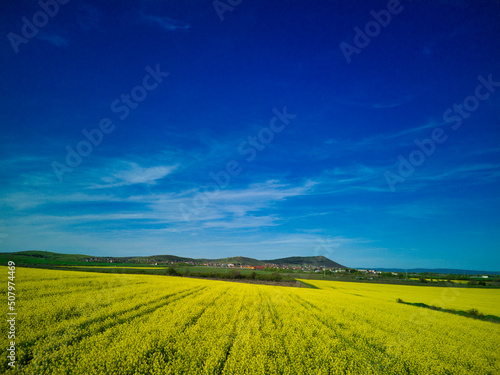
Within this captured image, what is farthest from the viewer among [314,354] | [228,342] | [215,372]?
[228,342]

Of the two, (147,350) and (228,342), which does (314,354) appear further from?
(147,350)

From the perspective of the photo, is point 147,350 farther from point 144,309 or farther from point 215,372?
point 144,309

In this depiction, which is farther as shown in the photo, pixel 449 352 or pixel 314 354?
pixel 449 352

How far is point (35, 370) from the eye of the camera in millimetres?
8891

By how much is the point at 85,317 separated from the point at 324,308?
19502mm

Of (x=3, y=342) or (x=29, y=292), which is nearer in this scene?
(x=3, y=342)

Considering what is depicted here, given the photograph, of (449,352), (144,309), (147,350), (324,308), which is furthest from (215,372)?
(324,308)

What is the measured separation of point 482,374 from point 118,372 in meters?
15.9

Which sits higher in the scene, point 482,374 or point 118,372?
point 118,372

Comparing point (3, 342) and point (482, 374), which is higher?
point (3, 342)

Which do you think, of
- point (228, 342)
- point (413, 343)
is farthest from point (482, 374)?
point (228, 342)

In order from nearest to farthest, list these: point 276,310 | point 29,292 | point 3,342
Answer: point 3,342 < point 29,292 < point 276,310

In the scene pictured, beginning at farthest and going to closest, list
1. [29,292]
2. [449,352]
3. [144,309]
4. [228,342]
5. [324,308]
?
[324,308] → [29,292] → [144,309] → [449,352] → [228,342]

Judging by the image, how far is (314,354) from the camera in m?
A: 12.0
